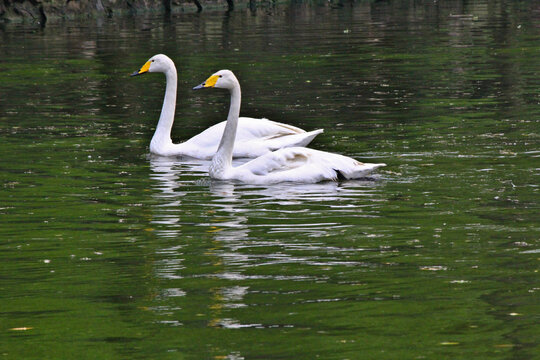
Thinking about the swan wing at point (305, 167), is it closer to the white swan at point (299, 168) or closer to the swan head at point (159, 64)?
the white swan at point (299, 168)

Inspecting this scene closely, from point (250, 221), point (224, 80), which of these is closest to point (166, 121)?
point (224, 80)

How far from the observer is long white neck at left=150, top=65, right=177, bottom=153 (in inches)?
669

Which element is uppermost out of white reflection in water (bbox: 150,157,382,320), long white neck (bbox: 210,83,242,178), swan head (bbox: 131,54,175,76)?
swan head (bbox: 131,54,175,76)

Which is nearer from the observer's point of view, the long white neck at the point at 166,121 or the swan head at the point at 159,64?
the long white neck at the point at 166,121

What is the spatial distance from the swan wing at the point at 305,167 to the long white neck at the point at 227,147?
62 centimetres

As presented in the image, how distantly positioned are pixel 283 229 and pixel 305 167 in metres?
2.74

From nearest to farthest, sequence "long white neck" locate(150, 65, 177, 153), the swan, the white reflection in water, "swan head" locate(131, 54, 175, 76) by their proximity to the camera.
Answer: the white reflection in water, the swan, "long white neck" locate(150, 65, 177, 153), "swan head" locate(131, 54, 175, 76)

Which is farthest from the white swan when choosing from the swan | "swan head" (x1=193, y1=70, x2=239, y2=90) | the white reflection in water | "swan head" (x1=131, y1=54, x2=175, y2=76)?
"swan head" (x1=131, y1=54, x2=175, y2=76)

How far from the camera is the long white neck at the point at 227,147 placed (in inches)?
559

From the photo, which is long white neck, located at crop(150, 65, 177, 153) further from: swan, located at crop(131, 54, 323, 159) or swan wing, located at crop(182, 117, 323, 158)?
swan wing, located at crop(182, 117, 323, 158)

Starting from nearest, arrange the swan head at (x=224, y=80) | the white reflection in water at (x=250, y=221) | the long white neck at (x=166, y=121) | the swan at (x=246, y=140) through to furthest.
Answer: the white reflection in water at (x=250, y=221) → the swan head at (x=224, y=80) → the swan at (x=246, y=140) → the long white neck at (x=166, y=121)

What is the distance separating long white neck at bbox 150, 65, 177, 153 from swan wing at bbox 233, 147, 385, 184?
11.8ft

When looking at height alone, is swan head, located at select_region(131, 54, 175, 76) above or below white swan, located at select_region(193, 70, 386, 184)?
above

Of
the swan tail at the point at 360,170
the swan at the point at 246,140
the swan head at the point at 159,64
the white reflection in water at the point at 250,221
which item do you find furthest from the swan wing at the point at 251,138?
the swan tail at the point at 360,170
